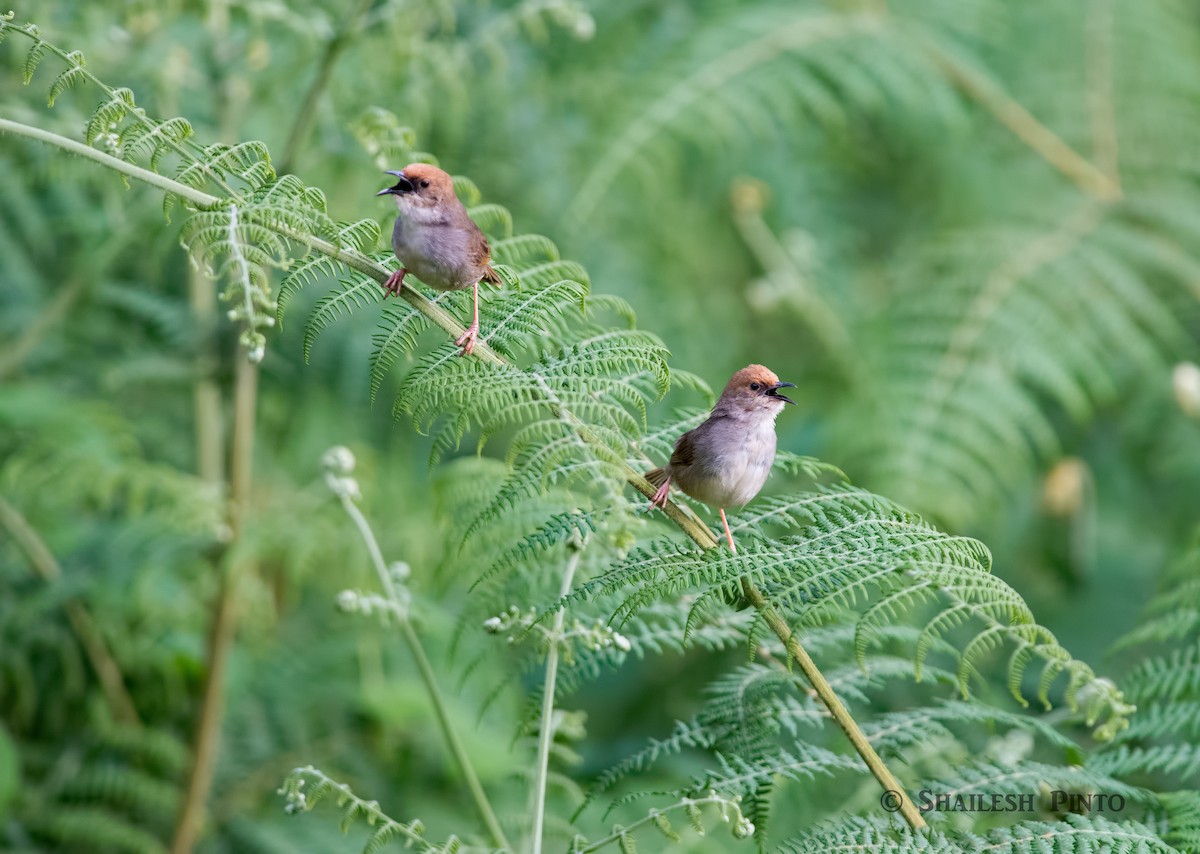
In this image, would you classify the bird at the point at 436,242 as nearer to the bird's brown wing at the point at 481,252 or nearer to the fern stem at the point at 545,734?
the bird's brown wing at the point at 481,252

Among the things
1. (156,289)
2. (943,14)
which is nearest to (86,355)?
(156,289)

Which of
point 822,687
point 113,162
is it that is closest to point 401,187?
point 113,162

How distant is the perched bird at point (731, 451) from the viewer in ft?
6.78

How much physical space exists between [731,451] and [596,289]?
282 cm

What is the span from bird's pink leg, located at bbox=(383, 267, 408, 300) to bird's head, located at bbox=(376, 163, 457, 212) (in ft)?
0.53

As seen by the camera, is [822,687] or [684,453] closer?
[822,687]

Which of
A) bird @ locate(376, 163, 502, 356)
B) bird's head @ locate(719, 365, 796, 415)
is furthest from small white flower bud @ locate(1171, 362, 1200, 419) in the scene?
bird @ locate(376, 163, 502, 356)

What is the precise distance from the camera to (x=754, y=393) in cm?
220

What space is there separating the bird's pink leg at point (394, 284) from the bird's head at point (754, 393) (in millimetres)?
649

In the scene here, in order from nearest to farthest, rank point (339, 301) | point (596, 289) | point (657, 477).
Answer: point (339, 301) < point (657, 477) < point (596, 289)

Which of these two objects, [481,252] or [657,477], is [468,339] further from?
[657,477]

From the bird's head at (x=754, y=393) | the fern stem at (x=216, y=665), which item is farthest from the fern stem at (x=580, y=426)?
the fern stem at (x=216, y=665)

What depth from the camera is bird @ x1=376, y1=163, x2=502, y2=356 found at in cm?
200

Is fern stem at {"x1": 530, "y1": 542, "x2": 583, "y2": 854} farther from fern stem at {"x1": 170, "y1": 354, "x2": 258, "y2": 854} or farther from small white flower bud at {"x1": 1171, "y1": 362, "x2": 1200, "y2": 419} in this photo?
small white flower bud at {"x1": 1171, "y1": 362, "x2": 1200, "y2": 419}
